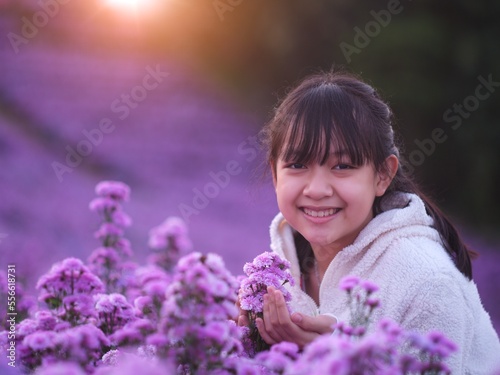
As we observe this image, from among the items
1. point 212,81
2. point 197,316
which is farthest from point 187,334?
point 212,81

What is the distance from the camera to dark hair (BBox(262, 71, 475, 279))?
2.76 meters

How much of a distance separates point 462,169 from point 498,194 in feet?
1.58

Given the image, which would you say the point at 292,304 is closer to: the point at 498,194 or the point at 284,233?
the point at 284,233

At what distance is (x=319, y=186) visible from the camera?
8.87ft

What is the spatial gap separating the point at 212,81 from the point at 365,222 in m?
6.39

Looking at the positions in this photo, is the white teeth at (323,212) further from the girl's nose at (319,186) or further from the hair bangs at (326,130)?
the hair bangs at (326,130)

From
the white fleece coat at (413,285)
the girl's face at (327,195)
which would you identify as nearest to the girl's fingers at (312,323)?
the white fleece coat at (413,285)

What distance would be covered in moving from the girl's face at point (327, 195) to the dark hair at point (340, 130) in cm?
4

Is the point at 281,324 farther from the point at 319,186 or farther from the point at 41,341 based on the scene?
the point at 41,341

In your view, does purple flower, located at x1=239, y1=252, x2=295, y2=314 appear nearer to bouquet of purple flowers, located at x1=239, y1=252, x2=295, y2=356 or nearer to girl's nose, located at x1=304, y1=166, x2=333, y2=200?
bouquet of purple flowers, located at x1=239, y1=252, x2=295, y2=356

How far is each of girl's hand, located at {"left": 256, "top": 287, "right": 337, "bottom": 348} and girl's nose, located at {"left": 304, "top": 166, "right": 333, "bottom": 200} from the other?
491 mm

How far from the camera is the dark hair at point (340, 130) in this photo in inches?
109

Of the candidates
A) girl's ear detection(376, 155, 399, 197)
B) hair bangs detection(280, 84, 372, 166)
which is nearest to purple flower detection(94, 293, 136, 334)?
hair bangs detection(280, 84, 372, 166)

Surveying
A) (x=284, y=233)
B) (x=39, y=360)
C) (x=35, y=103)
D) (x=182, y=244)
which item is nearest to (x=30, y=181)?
(x=35, y=103)
